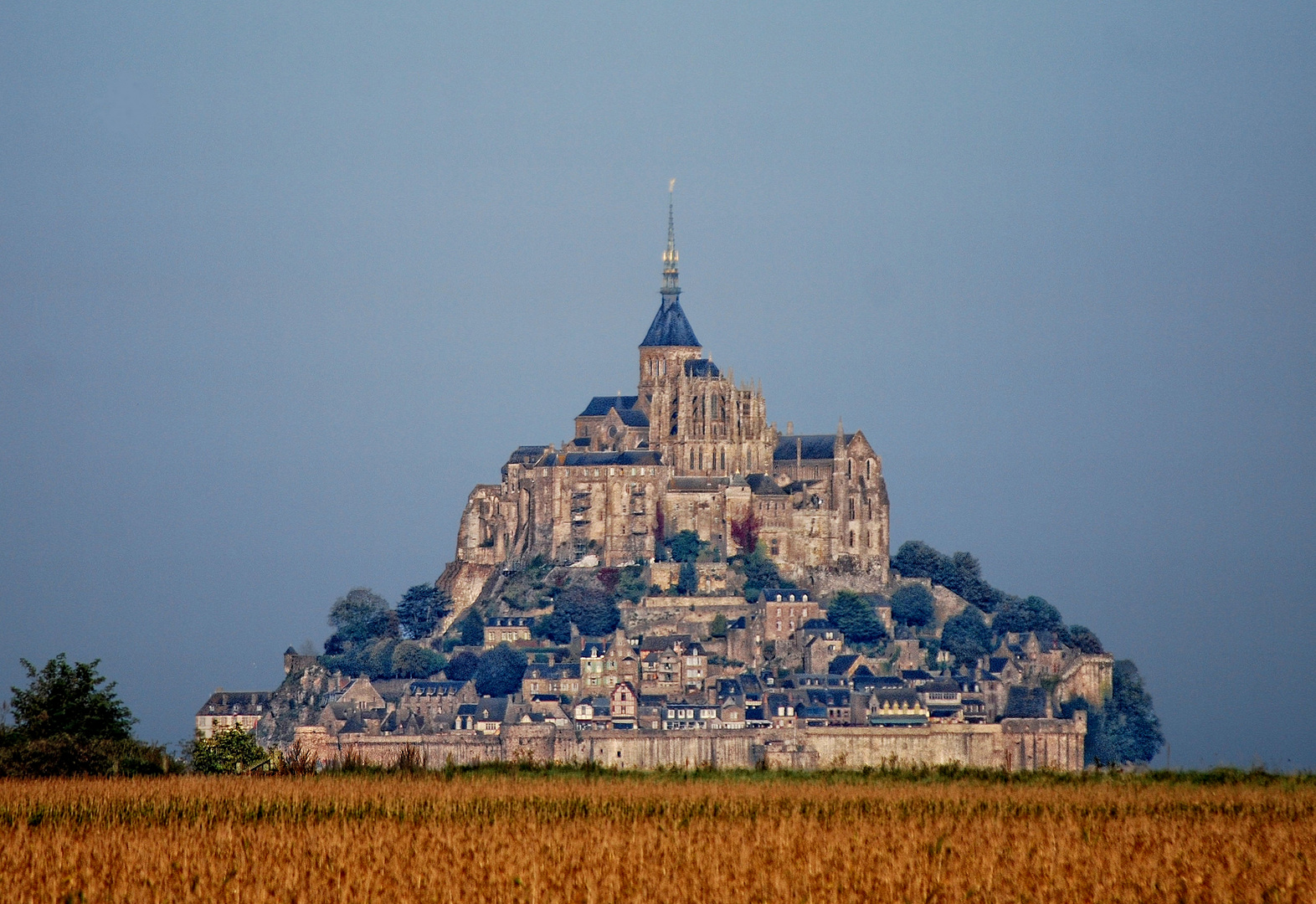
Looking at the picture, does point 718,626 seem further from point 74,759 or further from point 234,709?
point 74,759

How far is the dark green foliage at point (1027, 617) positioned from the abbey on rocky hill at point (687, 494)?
6886 mm

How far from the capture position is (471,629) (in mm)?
126375

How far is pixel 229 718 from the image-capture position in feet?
399

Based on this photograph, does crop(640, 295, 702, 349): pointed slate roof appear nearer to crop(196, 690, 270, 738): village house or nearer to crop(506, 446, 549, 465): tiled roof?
crop(506, 446, 549, 465): tiled roof

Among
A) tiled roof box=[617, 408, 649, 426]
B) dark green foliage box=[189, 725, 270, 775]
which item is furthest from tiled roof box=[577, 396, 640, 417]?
dark green foliage box=[189, 725, 270, 775]

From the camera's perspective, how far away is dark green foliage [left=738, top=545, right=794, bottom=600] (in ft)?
402

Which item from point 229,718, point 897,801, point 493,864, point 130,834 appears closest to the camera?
point 493,864

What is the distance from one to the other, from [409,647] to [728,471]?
64.0 feet

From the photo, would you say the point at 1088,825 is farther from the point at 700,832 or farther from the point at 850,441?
the point at 850,441

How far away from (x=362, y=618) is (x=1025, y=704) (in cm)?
3878

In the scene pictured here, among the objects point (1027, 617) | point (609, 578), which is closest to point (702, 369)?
point (609, 578)

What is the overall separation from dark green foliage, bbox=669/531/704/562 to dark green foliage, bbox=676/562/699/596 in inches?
34.4

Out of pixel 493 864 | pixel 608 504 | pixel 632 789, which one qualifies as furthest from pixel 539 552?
pixel 493 864

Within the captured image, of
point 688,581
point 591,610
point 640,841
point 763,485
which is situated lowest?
point 640,841
